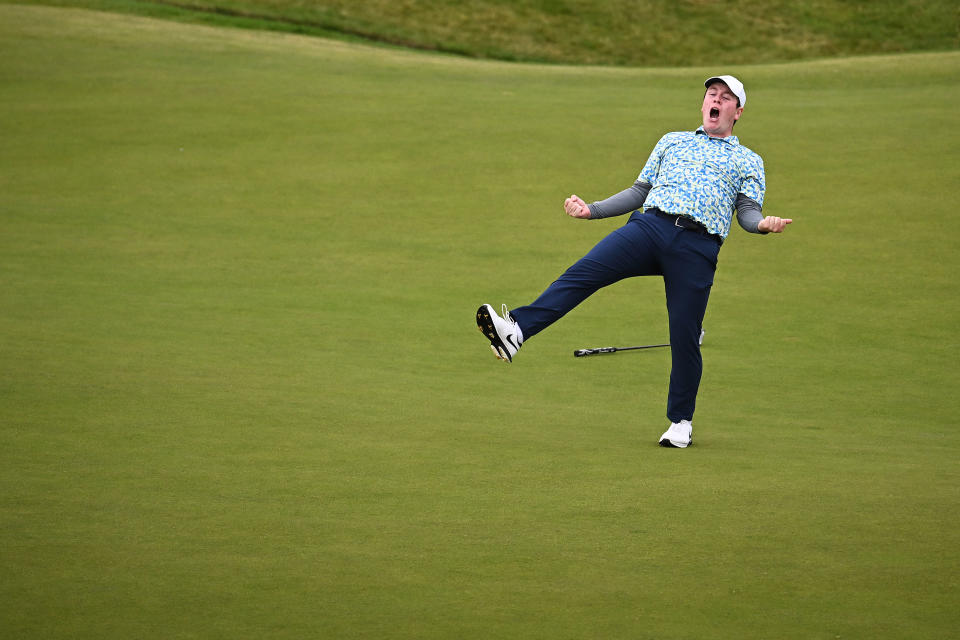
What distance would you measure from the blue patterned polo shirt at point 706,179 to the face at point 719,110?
0.05 metres

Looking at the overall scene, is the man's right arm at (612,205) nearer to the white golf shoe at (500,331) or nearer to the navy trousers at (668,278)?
the navy trousers at (668,278)

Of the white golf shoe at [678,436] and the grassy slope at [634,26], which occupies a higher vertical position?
the grassy slope at [634,26]

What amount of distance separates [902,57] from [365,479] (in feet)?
51.8

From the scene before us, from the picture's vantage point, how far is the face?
17.7ft

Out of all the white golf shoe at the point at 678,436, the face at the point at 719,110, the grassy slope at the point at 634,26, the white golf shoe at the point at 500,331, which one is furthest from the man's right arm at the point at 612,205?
the grassy slope at the point at 634,26

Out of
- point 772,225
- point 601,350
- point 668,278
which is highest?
point 772,225

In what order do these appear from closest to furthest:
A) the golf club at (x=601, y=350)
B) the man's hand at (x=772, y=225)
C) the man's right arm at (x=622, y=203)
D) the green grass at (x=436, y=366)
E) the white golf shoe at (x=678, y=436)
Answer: the green grass at (x=436, y=366)
the man's hand at (x=772, y=225)
the white golf shoe at (x=678, y=436)
the man's right arm at (x=622, y=203)
the golf club at (x=601, y=350)

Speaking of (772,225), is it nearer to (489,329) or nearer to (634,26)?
(489,329)

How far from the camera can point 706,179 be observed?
17.4 feet

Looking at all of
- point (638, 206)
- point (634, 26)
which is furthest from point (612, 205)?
point (634, 26)

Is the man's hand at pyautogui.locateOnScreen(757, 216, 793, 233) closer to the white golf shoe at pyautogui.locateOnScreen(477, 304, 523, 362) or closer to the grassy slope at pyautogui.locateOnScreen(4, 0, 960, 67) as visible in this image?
the white golf shoe at pyautogui.locateOnScreen(477, 304, 523, 362)

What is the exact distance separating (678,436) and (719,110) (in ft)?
4.93

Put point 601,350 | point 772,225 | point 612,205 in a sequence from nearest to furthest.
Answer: point 772,225
point 612,205
point 601,350

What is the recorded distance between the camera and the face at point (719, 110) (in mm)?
5383
